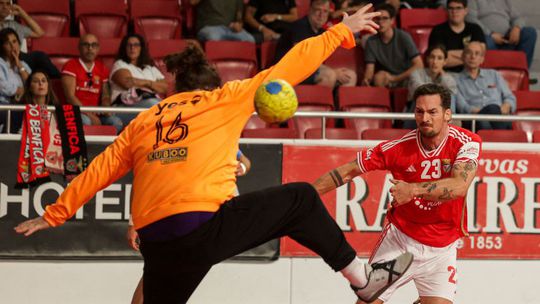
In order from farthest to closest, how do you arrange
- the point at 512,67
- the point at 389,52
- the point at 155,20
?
the point at 155,20 → the point at 512,67 → the point at 389,52

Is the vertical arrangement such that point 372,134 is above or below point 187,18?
below

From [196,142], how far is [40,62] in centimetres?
617

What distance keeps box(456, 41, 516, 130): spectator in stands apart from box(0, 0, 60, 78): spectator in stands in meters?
4.59

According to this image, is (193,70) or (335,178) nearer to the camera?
(193,70)

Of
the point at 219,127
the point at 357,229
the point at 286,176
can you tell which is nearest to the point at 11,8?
the point at 286,176

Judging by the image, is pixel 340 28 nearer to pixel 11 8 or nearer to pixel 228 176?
pixel 228 176

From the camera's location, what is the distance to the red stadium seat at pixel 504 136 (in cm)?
1077

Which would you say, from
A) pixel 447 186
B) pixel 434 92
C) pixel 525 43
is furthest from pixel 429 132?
pixel 525 43

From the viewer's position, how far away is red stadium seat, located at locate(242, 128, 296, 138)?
10.6m

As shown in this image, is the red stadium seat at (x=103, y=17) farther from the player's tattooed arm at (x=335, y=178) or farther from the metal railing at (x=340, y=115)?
the player's tattooed arm at (x=335, y=178)

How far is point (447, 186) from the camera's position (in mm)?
6879

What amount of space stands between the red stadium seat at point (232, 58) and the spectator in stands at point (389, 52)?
1382mm

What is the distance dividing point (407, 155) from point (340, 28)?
1.89 m

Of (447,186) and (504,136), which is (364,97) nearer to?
(504,136)
